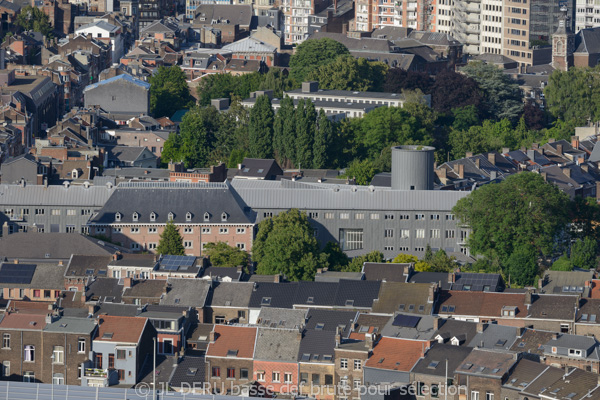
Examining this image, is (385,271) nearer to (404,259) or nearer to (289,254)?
(289,254)

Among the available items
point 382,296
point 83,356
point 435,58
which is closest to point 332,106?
point 435,58

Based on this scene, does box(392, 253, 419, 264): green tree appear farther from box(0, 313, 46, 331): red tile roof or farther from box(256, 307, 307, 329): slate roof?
box(0, 313, 46, 331): red tile roof

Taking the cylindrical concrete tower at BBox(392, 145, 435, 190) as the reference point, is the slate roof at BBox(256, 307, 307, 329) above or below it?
below

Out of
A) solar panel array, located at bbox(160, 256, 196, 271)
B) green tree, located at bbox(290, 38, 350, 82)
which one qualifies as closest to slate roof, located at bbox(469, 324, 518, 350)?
solar panel array, located at bbox(160, 256, 196, 271)

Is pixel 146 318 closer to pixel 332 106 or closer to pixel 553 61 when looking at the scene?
pixel 332 106

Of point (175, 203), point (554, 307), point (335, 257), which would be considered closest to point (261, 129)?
point (175, 203)

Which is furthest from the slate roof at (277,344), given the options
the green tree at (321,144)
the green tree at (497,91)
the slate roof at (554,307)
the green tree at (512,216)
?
the green tree at (497,91)

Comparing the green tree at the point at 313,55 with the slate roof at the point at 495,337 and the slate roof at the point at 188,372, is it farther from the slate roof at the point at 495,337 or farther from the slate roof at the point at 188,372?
the slate roof at the point at 188,372
